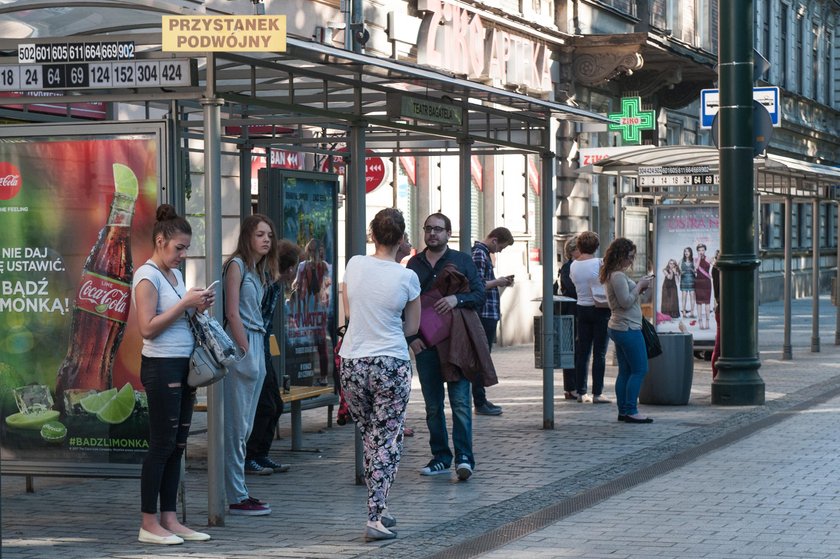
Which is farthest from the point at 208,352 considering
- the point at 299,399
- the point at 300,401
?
the point at 300,401

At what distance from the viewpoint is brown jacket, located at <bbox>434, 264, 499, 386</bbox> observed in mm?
9758

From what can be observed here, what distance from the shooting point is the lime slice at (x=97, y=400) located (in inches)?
336

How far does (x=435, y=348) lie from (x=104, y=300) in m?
2.23

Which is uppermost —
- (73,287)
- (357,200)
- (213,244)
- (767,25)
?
(767,25)

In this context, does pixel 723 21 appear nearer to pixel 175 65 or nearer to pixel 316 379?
pixel 316 379

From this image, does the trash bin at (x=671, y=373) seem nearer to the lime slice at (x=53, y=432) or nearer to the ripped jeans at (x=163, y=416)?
the lime slice at (x=53, y=432)

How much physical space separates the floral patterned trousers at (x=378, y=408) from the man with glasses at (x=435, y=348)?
177 cm

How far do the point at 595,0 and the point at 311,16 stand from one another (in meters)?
11.3

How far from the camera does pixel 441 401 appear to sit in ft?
33.0

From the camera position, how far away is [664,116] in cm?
3422

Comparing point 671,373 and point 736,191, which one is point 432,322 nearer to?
point 671,373

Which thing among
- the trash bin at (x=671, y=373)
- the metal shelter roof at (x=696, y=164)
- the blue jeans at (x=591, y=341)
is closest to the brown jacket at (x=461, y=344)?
the trash bin at (x=671, y=373)

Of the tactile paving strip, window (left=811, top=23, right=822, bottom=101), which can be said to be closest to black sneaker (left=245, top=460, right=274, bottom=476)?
the tactile paving strip

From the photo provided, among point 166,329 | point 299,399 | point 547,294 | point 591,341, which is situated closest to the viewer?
point 166,329
